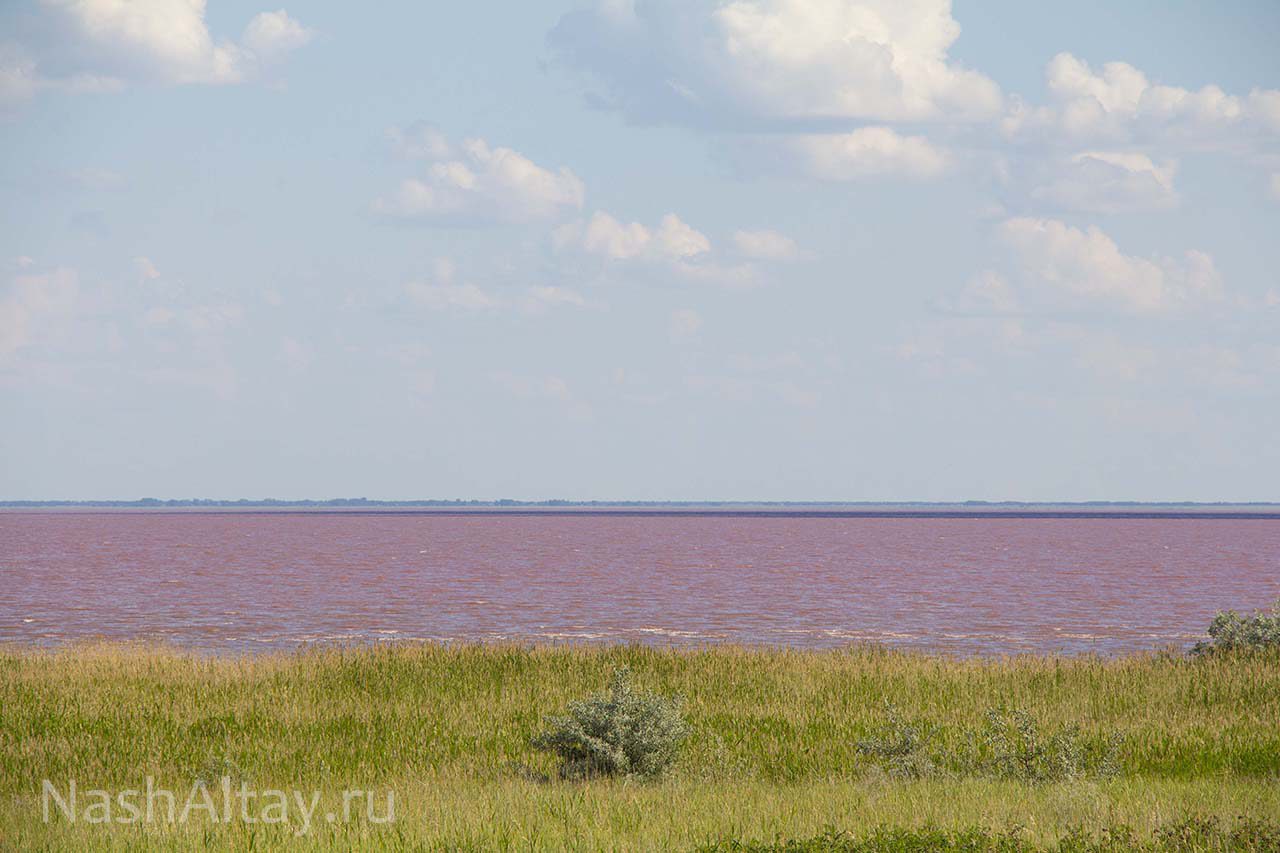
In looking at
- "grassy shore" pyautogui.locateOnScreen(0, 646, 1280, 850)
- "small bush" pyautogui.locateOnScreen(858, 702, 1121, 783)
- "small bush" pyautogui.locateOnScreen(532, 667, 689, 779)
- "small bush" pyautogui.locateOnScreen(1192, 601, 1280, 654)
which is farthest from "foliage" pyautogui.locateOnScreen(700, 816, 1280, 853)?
"small bush" pyautogui.locateOnScreen(1192, 601, 1280, 654)

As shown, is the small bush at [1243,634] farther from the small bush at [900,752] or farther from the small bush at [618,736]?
the small bush at [618,736]

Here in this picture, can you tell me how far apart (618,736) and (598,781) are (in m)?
0.81

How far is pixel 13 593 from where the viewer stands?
56.7 m

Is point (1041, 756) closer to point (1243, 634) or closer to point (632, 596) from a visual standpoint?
point (1243, 634)

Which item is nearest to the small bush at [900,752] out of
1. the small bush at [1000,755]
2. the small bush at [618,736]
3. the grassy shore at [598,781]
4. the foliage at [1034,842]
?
the small bush at [1000,755]

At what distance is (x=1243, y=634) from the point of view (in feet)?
91.7

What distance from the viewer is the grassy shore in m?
11.4

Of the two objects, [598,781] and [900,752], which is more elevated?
[900,752]

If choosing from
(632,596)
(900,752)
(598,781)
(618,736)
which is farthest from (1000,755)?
(632,596)

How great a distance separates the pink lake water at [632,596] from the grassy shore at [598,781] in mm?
10751

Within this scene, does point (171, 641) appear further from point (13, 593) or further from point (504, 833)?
point (504, 833)

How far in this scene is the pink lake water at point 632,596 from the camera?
40.4 m

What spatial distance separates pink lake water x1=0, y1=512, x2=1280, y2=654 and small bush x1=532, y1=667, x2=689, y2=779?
20.0 meters

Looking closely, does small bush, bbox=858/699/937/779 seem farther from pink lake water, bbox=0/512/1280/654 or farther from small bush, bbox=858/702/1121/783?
pink lake water, bbox=0/512/1280/654
